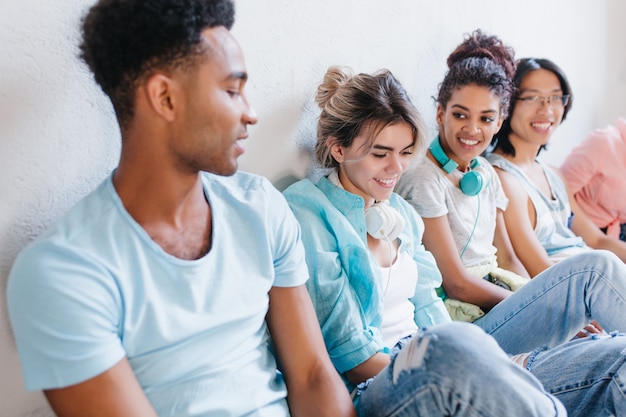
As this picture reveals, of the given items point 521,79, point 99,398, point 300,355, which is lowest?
point 300,355

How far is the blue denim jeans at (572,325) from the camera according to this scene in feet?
4.11

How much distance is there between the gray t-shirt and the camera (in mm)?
1665

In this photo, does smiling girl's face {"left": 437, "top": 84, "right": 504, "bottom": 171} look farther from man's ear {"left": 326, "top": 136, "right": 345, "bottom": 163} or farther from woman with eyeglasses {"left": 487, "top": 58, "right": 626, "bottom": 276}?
man's ear {"left": 326, "top": 136, "right": 345, "bottom": 163}

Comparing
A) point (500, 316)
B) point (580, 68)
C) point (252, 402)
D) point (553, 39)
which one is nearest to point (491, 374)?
point (252, 402)

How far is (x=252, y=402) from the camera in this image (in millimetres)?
1032

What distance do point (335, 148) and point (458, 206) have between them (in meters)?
0.48

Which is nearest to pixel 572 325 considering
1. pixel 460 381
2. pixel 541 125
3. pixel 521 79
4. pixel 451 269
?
pixel 451 269

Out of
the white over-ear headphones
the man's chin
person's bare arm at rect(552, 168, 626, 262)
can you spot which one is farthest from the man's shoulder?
person's bare arm at rect(552, 168, 626, 262)

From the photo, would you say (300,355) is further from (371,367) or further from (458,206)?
(458,206)

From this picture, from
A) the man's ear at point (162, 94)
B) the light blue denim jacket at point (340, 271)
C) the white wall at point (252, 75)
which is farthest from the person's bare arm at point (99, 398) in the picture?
the light blue denim jacket at point (340, 271)

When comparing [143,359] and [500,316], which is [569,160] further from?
[143,359]

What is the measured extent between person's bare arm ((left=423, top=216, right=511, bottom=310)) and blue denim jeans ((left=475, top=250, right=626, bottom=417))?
0.06 metres

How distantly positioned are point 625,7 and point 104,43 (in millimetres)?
2973

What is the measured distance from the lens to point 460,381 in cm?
97
